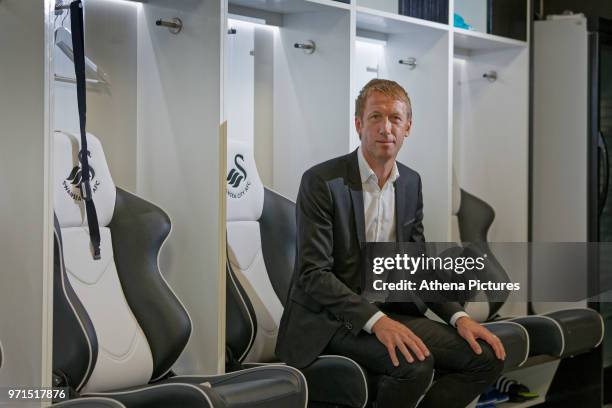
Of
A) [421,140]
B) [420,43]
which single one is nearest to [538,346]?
[421,140]

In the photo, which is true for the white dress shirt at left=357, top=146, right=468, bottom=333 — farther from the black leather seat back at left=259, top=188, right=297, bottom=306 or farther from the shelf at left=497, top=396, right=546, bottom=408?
the shelf at left=497, top=396, right=546, bottom=408

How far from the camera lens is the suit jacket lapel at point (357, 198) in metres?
3.16

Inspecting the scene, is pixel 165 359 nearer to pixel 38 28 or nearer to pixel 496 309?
pixel 38 28

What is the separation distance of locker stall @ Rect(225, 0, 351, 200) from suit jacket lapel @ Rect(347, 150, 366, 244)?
406 mm

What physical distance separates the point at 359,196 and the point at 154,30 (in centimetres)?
95

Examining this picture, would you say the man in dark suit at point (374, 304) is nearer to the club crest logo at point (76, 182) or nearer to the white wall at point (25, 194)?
the club crest logo at point (76, 182)

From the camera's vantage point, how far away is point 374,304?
314cm

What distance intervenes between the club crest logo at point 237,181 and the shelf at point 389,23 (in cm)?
79

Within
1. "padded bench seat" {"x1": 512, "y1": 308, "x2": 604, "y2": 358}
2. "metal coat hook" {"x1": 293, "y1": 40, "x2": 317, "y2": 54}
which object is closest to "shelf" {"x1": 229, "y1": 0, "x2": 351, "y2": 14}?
"metal coat hook" {"x1": 293, "y1": 40, "x2": 317, "y2": 54}

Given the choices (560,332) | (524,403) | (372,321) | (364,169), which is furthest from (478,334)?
(524,403)

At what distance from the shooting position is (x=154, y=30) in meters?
3.30

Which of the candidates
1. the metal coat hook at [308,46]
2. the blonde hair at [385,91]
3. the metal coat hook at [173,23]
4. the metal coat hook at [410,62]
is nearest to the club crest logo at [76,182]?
the metal coat hook at [173,23]

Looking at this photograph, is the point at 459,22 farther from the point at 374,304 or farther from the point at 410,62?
the point at 374,304

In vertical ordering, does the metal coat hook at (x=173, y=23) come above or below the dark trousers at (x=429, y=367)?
above
